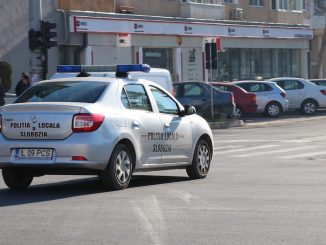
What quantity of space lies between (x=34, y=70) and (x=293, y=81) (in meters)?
16.6

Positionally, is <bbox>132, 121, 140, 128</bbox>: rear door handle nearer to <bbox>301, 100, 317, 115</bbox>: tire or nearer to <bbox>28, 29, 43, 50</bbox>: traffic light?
<bbox>28, 29, 43, 50</bbox>: traffic light

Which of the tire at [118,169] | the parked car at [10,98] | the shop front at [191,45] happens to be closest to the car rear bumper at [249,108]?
the shop front at [191,45]

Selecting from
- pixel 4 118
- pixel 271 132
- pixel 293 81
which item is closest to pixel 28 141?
pixel 4 118

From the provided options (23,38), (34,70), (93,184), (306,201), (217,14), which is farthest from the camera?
(217,14)

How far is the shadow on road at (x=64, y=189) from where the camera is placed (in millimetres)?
12250

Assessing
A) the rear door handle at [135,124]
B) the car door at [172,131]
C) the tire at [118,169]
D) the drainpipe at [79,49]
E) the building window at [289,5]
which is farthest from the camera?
the building window at [289,5]

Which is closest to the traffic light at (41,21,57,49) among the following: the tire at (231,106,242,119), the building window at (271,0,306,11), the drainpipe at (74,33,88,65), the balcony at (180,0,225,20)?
the tire at (231,106,242,119)

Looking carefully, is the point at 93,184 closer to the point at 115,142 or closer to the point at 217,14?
the point at 115,142

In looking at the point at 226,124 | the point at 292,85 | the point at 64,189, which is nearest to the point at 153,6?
the point at 292,85

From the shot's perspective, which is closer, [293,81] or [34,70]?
[34,70]

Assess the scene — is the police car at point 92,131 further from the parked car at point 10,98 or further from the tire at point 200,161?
the parked car at point 10,98

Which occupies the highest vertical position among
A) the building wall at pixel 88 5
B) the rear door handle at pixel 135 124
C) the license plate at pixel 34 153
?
the building wall at pixel 88 5

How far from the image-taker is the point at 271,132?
30359 millimetres

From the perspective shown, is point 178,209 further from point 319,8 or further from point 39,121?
point 319,8
